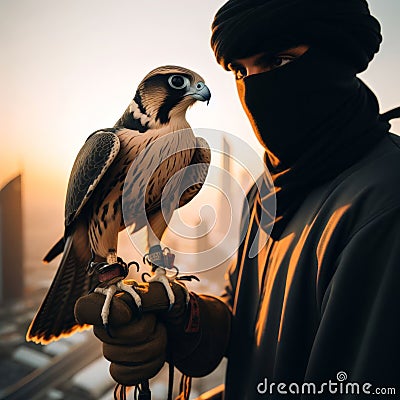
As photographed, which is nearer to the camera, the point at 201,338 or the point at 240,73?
the point at 240,73

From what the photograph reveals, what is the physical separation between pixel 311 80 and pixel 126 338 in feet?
1.63

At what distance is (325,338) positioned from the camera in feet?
1.51

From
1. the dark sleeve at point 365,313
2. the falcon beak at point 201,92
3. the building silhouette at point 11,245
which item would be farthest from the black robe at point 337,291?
the building silhouette at point 11,245

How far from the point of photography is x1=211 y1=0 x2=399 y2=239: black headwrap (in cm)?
52

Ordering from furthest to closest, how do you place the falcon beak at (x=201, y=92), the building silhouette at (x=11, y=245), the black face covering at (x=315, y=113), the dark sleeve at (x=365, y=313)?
1. the building silhouette at (x=11, y=245)
2. the falcon beak at (x=201, y=92)
3. the black face covering at (x=315, y=113)
4. the dark sleeve at (x=365, y=313)

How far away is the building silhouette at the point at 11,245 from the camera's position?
129 centimetres

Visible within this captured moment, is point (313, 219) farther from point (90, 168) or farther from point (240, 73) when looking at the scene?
point (90, 168)

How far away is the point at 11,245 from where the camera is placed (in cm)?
141

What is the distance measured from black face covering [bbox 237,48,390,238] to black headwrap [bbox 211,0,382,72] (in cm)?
2

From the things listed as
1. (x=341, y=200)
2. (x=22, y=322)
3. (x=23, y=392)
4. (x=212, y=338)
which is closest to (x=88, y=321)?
(x=212, y=338)

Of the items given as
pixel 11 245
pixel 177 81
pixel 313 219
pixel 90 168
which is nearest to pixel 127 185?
pixel 90 168

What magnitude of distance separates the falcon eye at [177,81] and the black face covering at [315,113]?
11 centimetres

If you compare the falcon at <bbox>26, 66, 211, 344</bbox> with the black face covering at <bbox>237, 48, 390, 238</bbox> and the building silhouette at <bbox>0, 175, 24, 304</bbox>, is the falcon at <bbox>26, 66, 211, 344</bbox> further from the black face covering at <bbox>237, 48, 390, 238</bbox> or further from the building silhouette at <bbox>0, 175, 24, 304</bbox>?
the building silhouette at <bbox>0, 175, 24, 304</bbox>

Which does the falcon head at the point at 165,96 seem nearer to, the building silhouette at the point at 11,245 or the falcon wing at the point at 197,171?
the falcon wing at the point at 197,171
